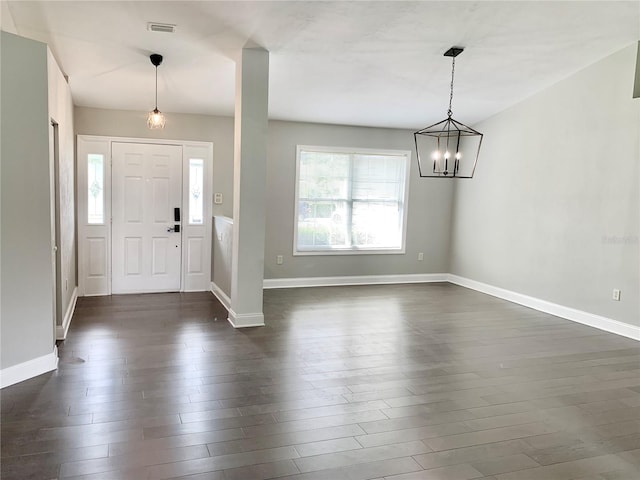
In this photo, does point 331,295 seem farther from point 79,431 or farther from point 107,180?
point 79,431

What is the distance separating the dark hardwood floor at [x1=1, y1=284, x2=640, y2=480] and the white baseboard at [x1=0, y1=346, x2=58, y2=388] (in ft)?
0.26

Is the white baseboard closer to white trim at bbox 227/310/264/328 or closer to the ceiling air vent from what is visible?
white trim at bbox 227/310/264/328

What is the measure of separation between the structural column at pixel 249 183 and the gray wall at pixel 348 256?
2.03 metres

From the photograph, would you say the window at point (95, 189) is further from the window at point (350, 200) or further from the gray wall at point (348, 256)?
the window at point (350, 200)

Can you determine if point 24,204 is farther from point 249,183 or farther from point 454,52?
point 454,52

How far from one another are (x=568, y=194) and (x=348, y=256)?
3.09m

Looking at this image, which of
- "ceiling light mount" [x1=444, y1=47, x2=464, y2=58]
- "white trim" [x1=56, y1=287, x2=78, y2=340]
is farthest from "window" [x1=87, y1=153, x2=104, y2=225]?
"ceiling light mount" [x1=444, y1=47, x2=464, y2=58]

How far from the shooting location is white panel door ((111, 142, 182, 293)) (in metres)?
5.93

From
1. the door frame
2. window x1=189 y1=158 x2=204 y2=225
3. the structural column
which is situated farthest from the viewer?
window x1=189 y1=158 x2=204 y2=225

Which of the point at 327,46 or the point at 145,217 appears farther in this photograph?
the point at 145,217

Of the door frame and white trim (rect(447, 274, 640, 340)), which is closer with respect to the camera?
white trim (rect(447, 274, 640, 340))

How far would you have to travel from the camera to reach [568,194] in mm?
5449

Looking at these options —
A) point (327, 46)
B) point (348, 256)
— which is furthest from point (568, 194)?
point (327, 46)

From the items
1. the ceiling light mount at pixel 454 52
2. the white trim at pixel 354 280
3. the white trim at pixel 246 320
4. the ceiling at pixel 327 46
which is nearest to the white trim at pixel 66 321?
the white trim at pixel 246 320
